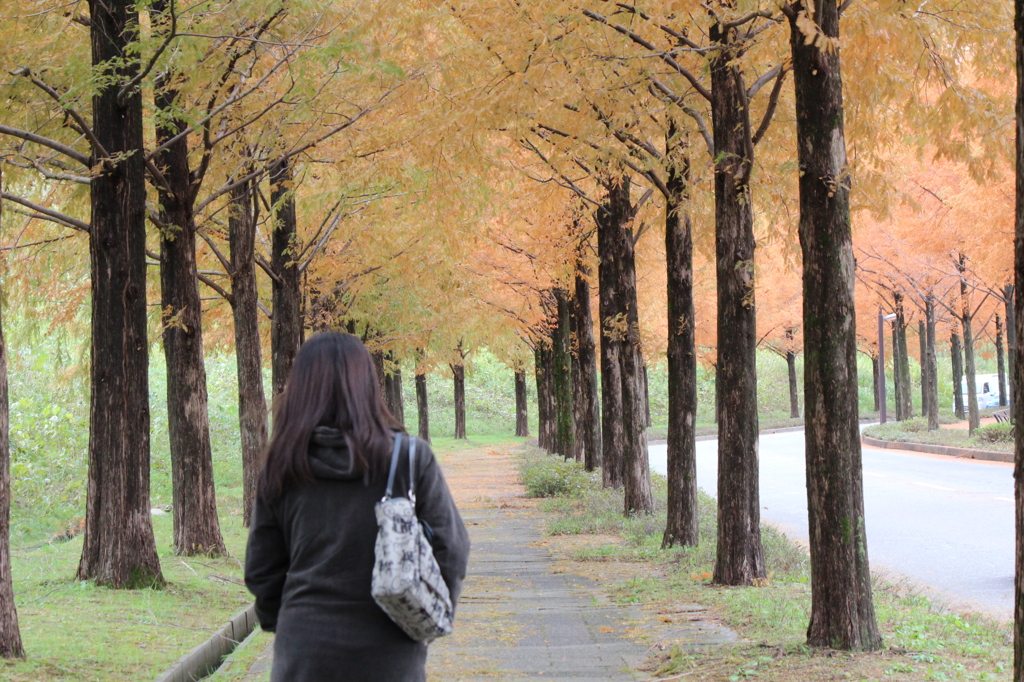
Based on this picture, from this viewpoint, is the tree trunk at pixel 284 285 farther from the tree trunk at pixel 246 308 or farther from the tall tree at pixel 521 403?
the tall tree at pixel 521 403

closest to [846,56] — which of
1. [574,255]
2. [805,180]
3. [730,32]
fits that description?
[730,32]

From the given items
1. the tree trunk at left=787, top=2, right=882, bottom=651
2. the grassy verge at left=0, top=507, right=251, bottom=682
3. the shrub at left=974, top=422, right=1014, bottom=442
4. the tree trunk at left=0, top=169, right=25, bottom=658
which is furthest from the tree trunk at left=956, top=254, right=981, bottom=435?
the tree trunk at left=0, top=169, right=25, bottom=658

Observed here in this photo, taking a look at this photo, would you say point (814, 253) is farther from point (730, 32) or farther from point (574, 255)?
point (574, 255)

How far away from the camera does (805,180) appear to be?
22.1ft

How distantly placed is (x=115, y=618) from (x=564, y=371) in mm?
18126

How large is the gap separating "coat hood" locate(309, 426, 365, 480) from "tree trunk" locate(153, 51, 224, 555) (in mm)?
9537

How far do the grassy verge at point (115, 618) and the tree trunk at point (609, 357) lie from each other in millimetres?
7053

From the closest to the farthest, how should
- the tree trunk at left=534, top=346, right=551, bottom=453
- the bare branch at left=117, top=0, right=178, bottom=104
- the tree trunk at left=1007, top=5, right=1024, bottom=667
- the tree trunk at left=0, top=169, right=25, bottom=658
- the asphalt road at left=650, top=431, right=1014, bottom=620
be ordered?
1. the tree trunk at left=1007, top=5, right=1024, bottom=667
2. the tree trunk at left=0, top=169, right=25, bottom=658
3. the bare branch at left=117, top=0, right=178, bottom=104
4. the asphalt road at left=650, top=431, right=1014, bottom=620
5. the tree trunk at left=534, top=346, right=551, bottom=453

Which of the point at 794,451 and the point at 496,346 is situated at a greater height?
the point at 496,346

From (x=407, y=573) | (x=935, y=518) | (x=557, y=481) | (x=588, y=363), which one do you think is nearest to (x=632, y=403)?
(x=935, y=518)

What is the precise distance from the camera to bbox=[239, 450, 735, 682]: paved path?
6672 mm

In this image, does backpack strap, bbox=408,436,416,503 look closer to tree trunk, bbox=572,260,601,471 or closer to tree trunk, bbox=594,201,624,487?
tree trunk, bbox=594,201,624,487

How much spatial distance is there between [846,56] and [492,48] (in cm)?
297

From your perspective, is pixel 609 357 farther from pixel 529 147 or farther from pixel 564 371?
pixel 564 371
